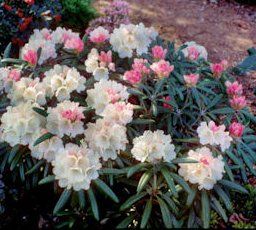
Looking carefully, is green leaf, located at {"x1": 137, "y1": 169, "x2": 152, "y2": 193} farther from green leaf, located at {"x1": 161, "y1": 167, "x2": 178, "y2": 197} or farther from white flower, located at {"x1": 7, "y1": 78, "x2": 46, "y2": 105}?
white flower, located at {"x1": 7, "y1": 78, "x2": 46, "y2": 105}

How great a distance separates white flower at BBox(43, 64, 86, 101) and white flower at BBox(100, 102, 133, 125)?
30cm

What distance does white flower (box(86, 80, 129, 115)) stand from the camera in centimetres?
296

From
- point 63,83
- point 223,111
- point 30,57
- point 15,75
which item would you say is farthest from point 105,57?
point 223,111

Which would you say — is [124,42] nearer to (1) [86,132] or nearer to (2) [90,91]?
(2) [90,91]

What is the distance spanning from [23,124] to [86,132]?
36 centimetres

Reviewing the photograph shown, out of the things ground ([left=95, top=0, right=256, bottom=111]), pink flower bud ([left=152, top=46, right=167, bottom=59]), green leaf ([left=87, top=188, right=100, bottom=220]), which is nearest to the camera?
green leaf ([left=87, top=188, right=100, bottom=220])

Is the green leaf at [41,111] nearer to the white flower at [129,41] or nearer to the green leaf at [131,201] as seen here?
the green leaf at [131,201]

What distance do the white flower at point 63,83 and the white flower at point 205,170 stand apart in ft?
2.72

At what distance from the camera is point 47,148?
9.46 feet

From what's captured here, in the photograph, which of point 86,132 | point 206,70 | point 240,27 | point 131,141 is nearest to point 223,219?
point 131,141

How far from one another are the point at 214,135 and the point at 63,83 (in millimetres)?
937

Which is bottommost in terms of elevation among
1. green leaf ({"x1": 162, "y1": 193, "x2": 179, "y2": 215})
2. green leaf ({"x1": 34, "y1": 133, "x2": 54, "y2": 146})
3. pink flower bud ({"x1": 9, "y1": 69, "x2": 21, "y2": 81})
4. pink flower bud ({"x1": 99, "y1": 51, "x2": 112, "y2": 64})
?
green leaf ({"x1": 162, "y1": 193, "x2": 179, "y2": 215})

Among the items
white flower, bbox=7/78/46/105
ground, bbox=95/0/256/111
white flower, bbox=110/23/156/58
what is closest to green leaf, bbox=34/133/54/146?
white flower, bbox=7/78/46/105

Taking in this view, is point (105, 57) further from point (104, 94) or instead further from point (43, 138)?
point (43, 138)
